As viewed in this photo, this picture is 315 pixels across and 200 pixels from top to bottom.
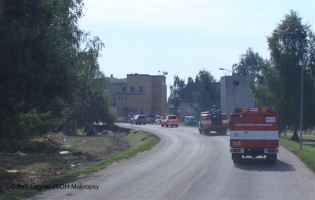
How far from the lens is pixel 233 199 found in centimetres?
1170

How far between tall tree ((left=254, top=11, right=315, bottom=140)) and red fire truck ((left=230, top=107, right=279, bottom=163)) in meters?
24.4

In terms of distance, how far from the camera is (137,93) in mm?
109188

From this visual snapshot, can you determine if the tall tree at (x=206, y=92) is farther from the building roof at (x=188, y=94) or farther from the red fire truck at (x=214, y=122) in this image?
the red fire truck at (x=214, y=122)

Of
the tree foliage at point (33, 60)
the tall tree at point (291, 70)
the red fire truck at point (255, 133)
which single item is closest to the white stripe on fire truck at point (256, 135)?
the red fire truck at point (255, 133)

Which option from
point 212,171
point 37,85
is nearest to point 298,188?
point 212,171

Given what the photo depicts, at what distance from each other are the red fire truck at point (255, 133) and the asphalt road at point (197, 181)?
0.72m

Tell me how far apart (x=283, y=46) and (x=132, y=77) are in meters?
68.8

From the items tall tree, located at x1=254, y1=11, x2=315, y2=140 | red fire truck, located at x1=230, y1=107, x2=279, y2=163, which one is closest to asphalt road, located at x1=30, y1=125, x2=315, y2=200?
red fire truck, located at x1=230, y1=107, x2=279, y2=163

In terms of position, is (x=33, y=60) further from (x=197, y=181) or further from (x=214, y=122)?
(x=214, y=122)

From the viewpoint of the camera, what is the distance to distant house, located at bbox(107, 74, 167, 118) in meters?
109

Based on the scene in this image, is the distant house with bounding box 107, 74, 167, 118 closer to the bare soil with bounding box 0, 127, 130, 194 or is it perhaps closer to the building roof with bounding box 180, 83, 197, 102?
the building roof with bounding box 180, 83, 197, 102

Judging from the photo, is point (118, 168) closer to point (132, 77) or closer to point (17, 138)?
point (17, 138)

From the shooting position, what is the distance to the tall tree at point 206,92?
89.7 m

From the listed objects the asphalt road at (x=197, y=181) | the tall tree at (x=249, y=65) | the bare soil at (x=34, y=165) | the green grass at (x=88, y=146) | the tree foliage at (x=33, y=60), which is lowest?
the green grass at (x=88, y=146)
